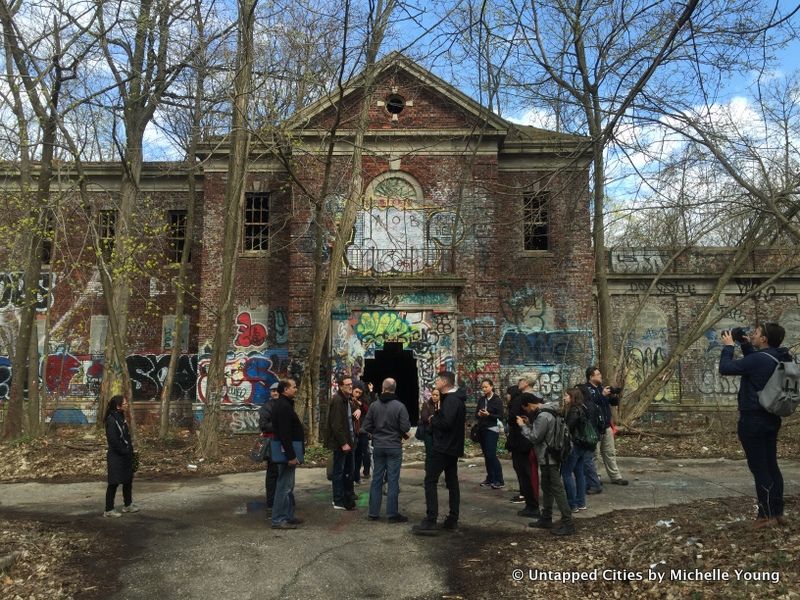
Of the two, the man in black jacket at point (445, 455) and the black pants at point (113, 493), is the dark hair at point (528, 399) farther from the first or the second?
the black pants at point (113, 493)

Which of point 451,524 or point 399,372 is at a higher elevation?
point 399,372

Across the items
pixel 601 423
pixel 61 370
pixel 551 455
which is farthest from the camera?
pixel 61 370

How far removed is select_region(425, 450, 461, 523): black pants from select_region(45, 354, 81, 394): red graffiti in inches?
651

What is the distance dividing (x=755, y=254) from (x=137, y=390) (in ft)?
66.2

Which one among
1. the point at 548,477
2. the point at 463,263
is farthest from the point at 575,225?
the point at 548,477

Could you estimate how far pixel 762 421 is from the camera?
6.09m

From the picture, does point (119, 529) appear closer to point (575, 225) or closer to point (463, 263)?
point (463, 263)

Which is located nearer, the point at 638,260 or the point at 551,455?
the point at 551,455

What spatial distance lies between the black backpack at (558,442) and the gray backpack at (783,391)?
7.07 feet

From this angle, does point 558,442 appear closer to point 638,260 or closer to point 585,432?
point 585,432

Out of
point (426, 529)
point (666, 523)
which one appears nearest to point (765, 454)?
point (666, 523)

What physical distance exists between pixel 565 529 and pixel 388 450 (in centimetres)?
229

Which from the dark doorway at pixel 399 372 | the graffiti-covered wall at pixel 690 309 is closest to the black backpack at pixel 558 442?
the graffiti-covered wall at pixel 690 309

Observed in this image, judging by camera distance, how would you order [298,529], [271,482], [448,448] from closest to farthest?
1. [448,448]
2. [298,529]
3. [271,482]
